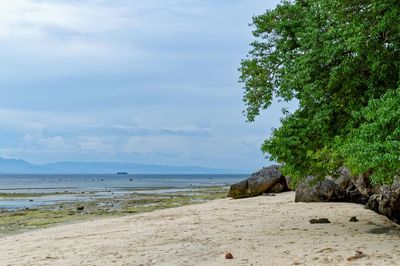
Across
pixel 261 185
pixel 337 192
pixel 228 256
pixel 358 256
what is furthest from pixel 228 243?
pixel 261 185

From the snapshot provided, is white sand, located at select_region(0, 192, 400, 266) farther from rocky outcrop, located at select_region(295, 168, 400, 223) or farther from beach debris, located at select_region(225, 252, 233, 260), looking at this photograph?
rocky outcrop, located at select_region(295, 168, 400, 223)

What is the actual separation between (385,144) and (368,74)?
13.2 feet

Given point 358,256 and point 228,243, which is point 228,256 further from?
point 358,256

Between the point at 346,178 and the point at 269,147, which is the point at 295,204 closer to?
the point at 346,178

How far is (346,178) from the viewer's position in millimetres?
24438

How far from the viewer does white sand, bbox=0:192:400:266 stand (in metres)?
12.3

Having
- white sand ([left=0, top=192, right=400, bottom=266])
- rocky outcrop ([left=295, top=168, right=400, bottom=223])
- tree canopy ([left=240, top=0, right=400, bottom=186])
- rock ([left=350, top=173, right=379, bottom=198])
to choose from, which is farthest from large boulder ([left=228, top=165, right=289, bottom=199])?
tree canopy ([left=240, top=0, right=400, bottom=186])

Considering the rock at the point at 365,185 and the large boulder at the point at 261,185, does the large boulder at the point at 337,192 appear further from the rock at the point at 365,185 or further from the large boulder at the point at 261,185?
the large boulder at the point at 261,185

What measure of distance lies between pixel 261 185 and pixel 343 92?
2229 cm

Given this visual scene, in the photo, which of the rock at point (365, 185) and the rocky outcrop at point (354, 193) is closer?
the rocky outcrop at point (354, 193)

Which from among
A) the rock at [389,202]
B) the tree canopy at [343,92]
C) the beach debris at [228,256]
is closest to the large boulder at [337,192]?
the rock at [389,202]

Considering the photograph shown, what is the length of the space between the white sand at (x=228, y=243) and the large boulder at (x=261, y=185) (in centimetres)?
1463

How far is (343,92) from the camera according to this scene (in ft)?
48.0

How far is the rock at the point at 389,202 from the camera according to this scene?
16.9 metres
